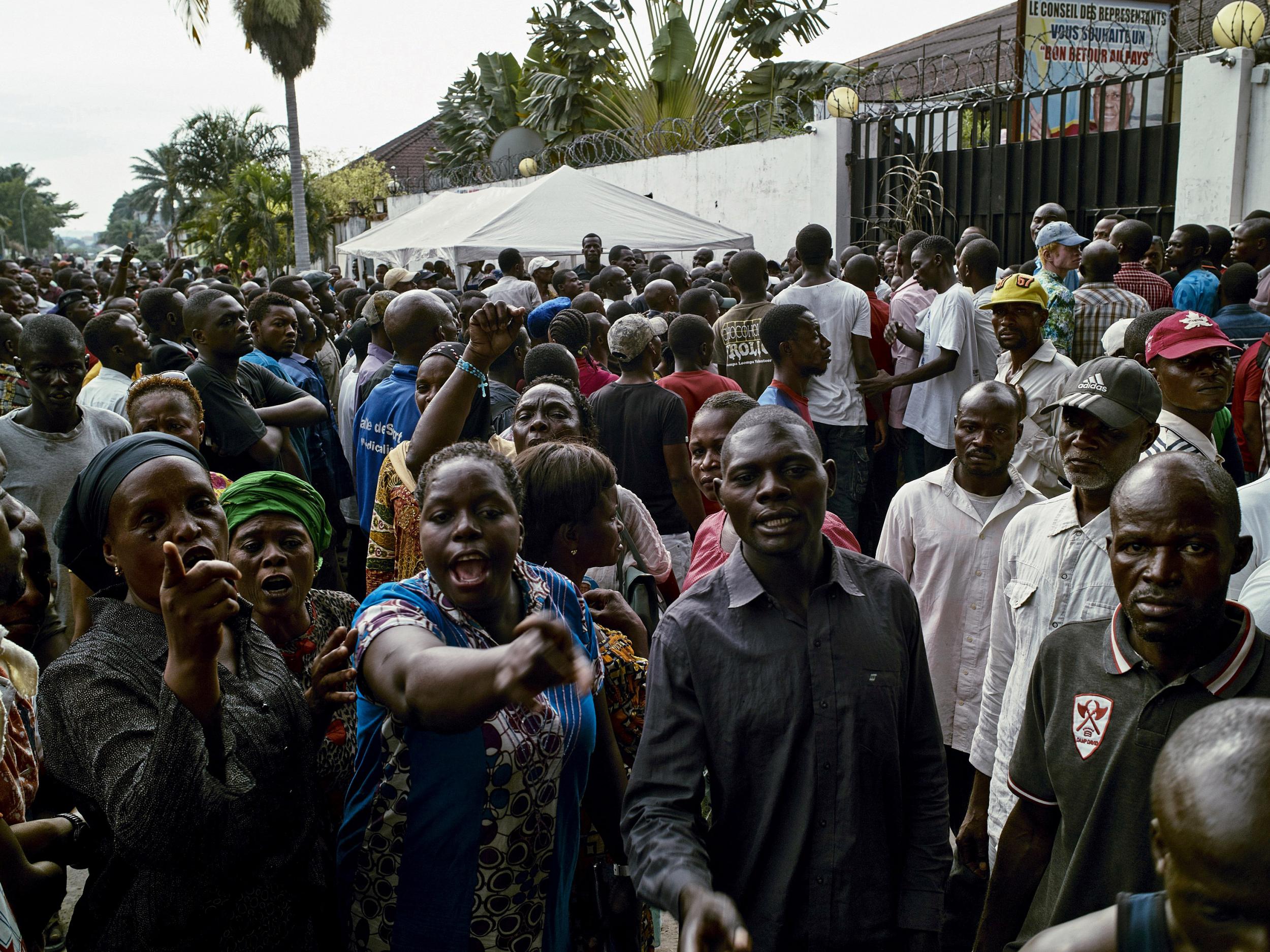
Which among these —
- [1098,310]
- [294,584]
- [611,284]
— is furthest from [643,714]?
[611,284]

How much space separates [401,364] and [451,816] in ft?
9.76

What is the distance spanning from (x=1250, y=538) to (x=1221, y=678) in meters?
0.36

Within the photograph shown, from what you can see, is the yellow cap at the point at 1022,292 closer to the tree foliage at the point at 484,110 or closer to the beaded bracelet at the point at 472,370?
the beaded bracelet at the point at 472,370

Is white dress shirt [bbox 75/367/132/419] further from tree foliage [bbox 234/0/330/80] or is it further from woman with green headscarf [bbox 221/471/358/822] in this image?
tree foliage [bbox 234/0/330/80]

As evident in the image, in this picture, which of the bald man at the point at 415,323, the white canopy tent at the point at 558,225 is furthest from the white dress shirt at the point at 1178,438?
the white canopy tent at the point at 558,225

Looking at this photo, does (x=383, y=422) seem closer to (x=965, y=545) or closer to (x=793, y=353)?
(x=793, y=353)

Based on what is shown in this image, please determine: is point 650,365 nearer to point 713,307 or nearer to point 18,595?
Result: point 713,307

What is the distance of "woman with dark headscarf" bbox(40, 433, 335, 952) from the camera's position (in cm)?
176

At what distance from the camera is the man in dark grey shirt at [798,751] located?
1982 millimetres

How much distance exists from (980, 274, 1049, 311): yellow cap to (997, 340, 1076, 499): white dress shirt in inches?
9.4

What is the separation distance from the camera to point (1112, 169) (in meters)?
12.3

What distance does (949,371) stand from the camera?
6.25m

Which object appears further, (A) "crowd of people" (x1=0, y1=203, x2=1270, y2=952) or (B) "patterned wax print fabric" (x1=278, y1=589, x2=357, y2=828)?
(B) "patterned wax print fabric" (x1=278, y1=589, x2=357, y2=828)

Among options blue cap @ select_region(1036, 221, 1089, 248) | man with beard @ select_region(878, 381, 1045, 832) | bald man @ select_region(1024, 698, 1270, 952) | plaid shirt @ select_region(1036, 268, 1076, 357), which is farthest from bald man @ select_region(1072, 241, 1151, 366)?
bald man @ select_region(1024, 698, 1270, 952)
